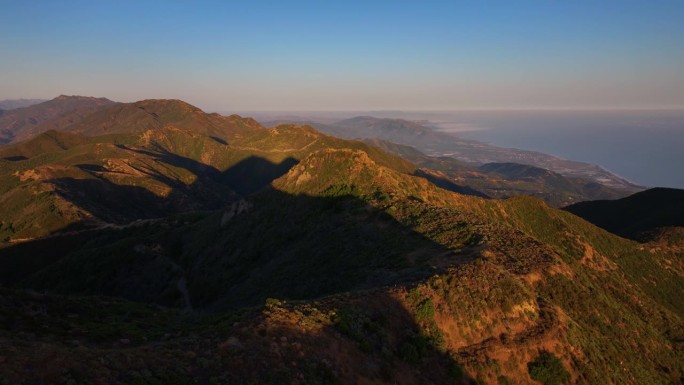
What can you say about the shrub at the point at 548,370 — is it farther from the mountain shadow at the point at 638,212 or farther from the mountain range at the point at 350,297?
the mountain shadow at the point at 638,212

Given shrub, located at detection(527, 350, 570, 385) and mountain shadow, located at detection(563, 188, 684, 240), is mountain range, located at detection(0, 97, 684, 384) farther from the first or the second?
mountain shadow, located at detection(563, 188, 684, 240)

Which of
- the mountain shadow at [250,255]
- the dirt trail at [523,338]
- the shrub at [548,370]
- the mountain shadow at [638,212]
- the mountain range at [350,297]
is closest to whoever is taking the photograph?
the mountain range at [350,297]

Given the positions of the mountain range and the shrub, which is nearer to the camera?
the mountain range

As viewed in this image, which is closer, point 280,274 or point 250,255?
point 280,274

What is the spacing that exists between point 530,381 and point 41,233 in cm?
17430

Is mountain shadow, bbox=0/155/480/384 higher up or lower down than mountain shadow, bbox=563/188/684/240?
higher up

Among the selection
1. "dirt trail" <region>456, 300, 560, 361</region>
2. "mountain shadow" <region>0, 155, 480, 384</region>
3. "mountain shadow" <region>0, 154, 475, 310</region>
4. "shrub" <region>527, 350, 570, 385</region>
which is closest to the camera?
"mountain shadow" <region>0, 155, 480, 384</region>

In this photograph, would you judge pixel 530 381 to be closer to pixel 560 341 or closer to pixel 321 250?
pixel 560 341

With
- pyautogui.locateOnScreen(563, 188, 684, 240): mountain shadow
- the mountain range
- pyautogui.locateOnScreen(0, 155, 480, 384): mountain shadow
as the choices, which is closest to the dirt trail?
the mountain range

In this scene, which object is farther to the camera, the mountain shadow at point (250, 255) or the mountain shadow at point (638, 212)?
the mountain shadow at point (638, 212)

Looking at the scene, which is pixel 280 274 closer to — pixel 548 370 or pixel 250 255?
pixel 250 255

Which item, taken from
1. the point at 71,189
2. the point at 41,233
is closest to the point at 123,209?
the point at 71,189

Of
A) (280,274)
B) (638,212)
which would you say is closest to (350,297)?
(280,274)

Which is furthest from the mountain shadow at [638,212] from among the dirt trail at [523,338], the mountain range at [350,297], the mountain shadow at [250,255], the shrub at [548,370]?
the shrub at [548,370]
